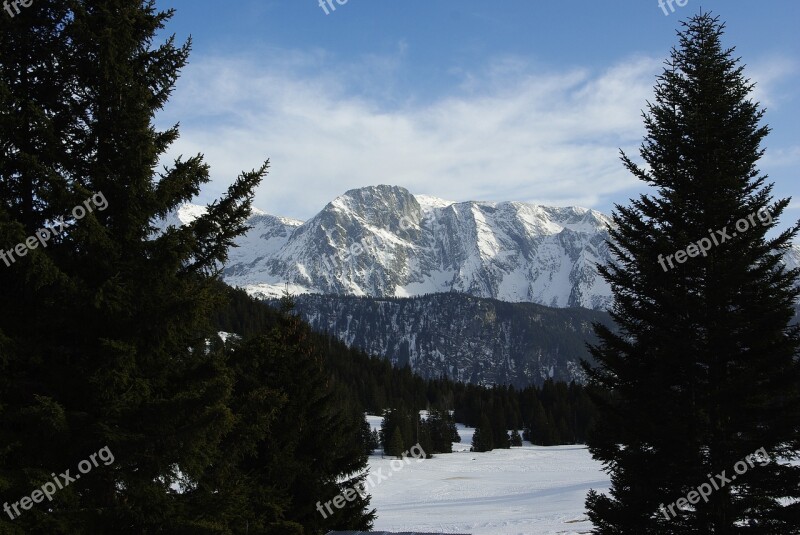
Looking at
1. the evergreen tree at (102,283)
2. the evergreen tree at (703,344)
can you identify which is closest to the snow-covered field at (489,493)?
the evergreen tree at (703,344)

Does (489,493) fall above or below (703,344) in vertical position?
below

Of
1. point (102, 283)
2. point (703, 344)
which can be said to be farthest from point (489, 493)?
point (102, 283)

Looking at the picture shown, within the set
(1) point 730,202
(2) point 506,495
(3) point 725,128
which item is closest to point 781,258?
(1) point 730,202

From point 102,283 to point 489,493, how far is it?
43410 mm

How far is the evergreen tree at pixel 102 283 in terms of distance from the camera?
276 inches

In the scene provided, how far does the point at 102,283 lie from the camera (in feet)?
23.8

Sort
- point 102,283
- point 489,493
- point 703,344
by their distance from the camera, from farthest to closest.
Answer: point 489,493 → point 703,344 → point 102,283

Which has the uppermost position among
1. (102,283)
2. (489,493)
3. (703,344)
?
(102,283)

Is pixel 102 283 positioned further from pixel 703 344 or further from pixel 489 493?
pixel 489 493

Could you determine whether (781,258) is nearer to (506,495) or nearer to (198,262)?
(198,262)

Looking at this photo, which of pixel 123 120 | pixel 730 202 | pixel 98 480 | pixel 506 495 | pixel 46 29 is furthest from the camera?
pixel 506 495

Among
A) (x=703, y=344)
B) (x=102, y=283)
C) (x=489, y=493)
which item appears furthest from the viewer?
(x=489, y=493)

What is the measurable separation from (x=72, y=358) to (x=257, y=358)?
2412 millimetres

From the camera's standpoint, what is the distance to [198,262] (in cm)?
836
